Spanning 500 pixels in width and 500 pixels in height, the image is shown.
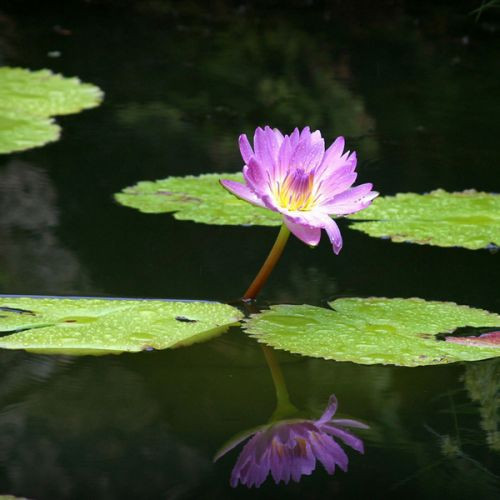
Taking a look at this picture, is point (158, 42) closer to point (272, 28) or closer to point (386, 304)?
point (272, 28)

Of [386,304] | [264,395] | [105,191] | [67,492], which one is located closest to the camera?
→ [67,492]

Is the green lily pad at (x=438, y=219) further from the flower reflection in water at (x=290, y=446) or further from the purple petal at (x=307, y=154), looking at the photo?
the flower reflection in water at (x=290, y=446)

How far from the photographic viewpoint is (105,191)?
2.32 m

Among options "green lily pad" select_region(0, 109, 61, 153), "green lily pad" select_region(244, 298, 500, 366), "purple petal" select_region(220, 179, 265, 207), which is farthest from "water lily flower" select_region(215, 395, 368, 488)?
"green lily pad" select_region(0, 109, 61, 153)

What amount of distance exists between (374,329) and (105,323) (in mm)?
393

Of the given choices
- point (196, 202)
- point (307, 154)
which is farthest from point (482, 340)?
point (196, 202)

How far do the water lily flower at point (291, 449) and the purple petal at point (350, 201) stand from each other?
Answer: 12.7 inches

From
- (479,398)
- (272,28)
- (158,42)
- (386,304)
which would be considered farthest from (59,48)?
(479,398)

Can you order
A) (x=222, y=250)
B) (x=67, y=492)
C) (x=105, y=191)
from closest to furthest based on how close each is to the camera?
1. (x=67, y=492)
2. (x=222, y=250)
3. (x=105, y=191)

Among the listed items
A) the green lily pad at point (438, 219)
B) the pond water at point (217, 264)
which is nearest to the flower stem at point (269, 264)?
the pond water at point (217, 264)

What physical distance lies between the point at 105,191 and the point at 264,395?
107 cm

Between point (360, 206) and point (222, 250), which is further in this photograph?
point (222, 250)

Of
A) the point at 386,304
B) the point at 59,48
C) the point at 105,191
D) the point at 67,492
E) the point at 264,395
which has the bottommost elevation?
the point at 67,492

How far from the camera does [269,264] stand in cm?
159
